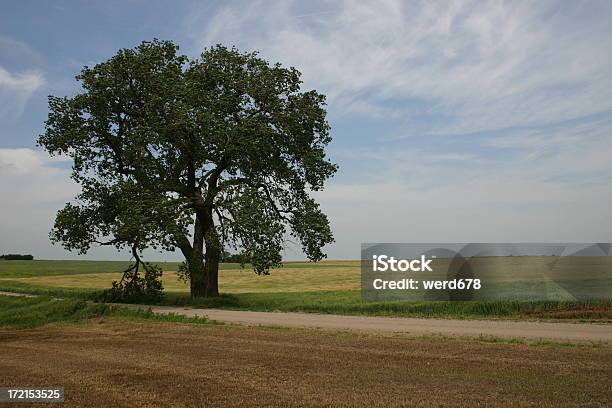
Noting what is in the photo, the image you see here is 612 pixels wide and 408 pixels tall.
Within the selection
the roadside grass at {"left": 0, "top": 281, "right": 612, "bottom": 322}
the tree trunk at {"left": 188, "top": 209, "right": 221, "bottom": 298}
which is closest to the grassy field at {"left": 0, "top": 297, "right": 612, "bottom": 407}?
the roadside grass at {"left": 0, "top": 281, "right": 612, "bottom": 322}

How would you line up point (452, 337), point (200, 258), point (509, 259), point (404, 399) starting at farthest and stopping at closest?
point (200, 258) < point (509, 259) < point (452, 337) < point (404, 399)

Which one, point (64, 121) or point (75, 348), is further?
point (64, 121)

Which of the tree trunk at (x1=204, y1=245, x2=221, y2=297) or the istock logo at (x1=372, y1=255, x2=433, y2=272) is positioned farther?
the tree trunk at (x1=204, y1=245, x2=221, y2=297)

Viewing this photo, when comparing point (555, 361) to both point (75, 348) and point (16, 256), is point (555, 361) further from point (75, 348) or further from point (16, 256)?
point (16, 256)

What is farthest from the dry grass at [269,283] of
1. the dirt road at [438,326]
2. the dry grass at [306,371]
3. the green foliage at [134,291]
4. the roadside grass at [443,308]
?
the dry grass at [306,371]

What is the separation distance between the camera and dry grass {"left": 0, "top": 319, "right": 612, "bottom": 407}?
9758 mm

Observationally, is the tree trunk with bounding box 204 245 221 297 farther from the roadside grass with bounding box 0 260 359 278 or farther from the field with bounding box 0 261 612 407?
the roadside grass with bounding box 0 260 359 278

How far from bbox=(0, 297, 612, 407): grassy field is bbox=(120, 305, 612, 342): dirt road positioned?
1.86 m

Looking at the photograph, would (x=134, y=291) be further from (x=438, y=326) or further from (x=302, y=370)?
(x=302, y=370)

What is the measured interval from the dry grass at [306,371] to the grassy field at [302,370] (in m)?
0.02

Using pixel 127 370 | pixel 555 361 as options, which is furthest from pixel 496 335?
pixel 127 370

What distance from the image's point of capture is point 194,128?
31.4 metres

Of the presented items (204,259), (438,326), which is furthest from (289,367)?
(204,259)

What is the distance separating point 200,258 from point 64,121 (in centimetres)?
1110
